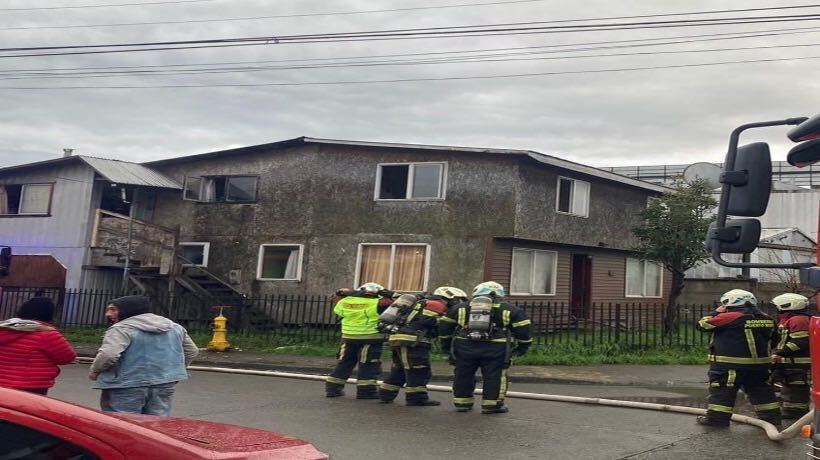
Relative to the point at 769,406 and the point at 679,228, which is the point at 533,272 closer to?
the point at 679,228

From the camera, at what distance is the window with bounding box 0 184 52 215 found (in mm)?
22984

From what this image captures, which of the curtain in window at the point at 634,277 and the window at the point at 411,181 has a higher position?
the window at the point at 411,181

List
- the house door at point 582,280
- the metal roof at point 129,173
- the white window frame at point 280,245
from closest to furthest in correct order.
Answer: the white window frame at point 280,245 → the metal roof at point 129,173 → the house door at point 582,280

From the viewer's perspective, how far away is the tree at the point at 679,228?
18422mm

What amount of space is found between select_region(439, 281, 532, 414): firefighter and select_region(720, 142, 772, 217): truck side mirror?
4978mm

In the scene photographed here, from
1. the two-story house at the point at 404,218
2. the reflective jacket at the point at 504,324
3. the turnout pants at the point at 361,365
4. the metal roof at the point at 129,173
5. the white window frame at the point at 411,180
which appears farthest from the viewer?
the metal roof at the point at 129,173

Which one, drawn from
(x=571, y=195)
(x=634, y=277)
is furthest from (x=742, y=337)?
(x=634, y=277)

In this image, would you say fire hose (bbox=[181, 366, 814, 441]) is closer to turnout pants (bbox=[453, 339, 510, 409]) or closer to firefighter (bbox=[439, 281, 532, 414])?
firefighter (bbox=[439, 281, 532, 414])

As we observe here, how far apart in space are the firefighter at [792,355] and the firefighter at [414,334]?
3.89m

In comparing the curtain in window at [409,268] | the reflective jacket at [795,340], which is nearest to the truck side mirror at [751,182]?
the reflective jacket at [795,340]

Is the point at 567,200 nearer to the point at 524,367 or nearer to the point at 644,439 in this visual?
the point at 524,367

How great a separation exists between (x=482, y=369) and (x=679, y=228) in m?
11.1

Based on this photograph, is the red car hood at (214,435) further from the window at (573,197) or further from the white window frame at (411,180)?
the window at (573,197)

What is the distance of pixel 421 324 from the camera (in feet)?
32.6
